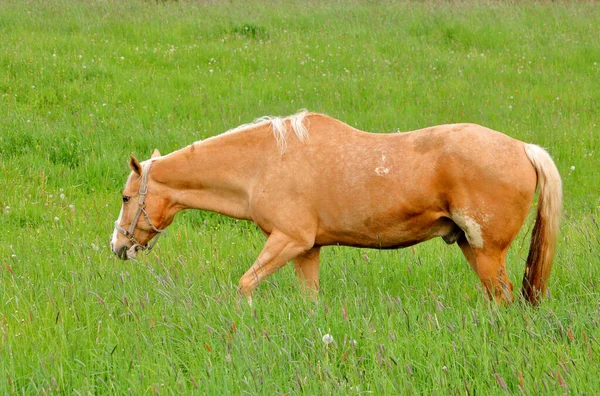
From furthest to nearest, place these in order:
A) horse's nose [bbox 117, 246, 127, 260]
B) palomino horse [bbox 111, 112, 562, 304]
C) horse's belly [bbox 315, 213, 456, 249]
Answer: horse's nose [bbox 117, 246, 127, 260], horse's belly [bbox 315, 213, 456, 249], palomino horse [bbox 111, 112, 562, 304]

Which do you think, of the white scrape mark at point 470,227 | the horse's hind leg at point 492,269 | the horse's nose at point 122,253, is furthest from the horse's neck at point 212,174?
the horse's hind leg at point 492,269

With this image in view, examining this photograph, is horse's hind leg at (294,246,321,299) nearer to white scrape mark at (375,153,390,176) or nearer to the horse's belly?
the horse's belly

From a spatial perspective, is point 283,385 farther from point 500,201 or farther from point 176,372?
point 500,201

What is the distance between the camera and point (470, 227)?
611cm

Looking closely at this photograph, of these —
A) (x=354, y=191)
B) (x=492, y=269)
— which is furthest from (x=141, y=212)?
(x=492, y=269)

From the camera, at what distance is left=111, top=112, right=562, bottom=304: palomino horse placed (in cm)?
608

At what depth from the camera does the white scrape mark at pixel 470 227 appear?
610 centimetres

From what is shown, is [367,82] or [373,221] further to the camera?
[367,82]

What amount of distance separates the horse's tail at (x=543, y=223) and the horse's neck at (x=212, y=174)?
2.26m

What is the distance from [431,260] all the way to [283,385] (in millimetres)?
3320

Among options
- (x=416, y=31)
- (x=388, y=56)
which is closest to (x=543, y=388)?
(x=388, y=56)

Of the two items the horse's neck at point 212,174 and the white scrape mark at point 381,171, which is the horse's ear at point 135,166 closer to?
the horse's neck at point 212,174

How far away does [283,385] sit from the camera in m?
4.44

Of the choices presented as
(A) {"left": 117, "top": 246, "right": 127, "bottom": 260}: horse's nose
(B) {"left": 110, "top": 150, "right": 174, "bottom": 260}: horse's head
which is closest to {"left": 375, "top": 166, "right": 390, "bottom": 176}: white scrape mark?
(B) {"left": 110, "top": 150, "right": 174, "bottom": 260}: horse's head
